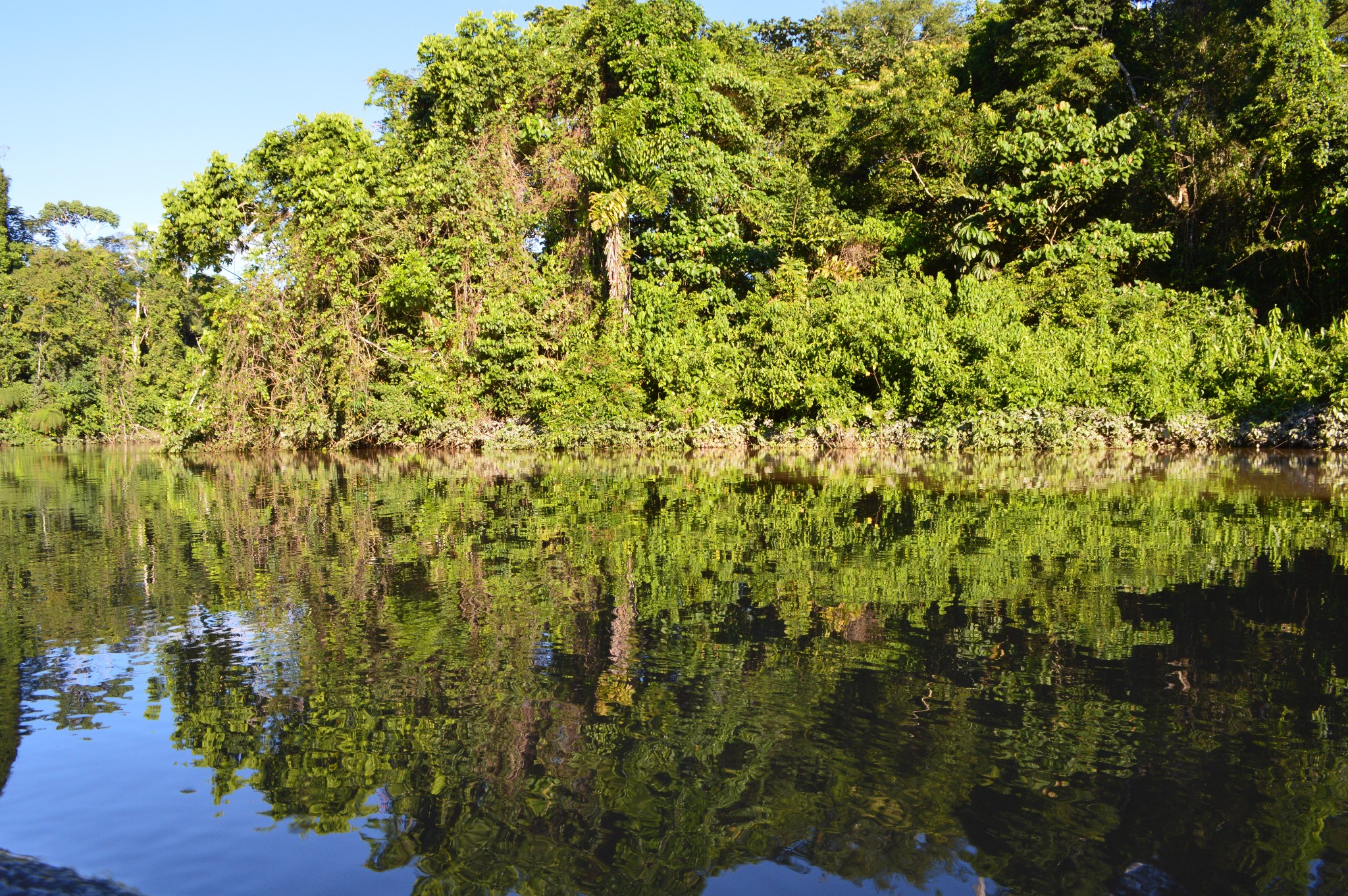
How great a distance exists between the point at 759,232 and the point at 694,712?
2237cm

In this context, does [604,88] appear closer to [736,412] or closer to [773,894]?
[736,412]

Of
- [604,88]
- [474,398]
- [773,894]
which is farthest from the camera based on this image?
[604,88]

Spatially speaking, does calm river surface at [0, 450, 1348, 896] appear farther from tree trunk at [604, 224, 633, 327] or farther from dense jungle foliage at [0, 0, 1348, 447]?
tree trunk at [604, 224, 633, 327]

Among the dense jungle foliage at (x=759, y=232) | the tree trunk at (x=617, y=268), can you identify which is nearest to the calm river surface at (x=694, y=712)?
the dense jungle foliage at (x=759, y=232)

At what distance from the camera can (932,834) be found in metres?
3.17

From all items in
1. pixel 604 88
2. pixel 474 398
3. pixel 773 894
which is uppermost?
pixel 604 88

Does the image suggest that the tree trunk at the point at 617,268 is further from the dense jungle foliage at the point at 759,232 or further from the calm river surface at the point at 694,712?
the calm river surface at the point at 694,712

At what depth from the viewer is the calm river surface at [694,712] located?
10.2 feet

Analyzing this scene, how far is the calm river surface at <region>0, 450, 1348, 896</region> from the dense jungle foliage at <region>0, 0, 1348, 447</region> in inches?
449

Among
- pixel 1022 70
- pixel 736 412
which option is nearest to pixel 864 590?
pixel 736 412

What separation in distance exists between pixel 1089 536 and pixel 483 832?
6572 mm

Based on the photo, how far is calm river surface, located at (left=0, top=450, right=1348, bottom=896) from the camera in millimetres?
3096

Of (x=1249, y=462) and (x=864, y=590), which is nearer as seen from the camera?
(x=864, y=590)

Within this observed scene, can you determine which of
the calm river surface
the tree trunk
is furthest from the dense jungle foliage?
the calm river surface
